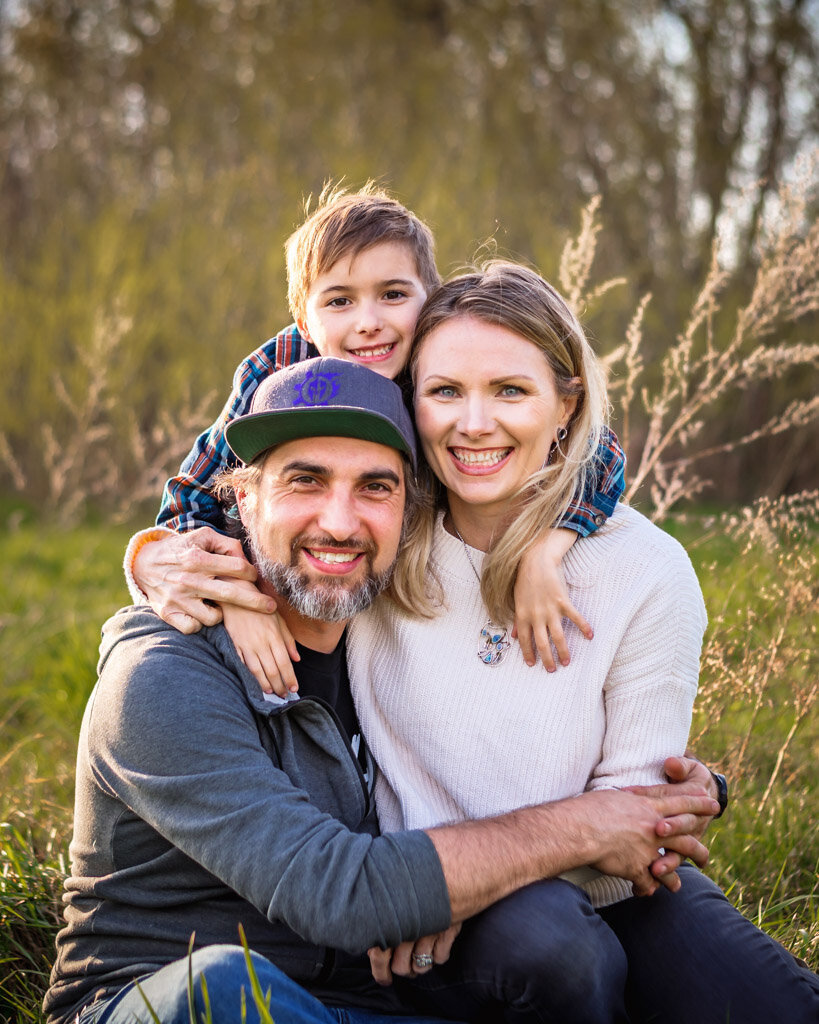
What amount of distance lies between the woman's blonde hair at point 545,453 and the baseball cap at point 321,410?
30 centimetres

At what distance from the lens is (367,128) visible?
10.2 metres

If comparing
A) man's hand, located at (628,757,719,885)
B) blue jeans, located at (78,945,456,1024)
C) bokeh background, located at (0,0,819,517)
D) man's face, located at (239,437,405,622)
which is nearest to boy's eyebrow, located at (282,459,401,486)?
man's face, located at (239,437,405,622)

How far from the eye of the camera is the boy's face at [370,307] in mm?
3049

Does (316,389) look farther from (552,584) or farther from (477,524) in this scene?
(552,584)

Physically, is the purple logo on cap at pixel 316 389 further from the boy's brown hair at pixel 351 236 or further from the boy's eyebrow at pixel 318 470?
the boy's brown hair at pixel 351 236

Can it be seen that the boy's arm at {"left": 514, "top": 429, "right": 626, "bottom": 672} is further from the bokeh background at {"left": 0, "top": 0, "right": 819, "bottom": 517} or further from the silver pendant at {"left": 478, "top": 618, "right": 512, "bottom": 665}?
the bokeh background at {"left": 0, "top": 0, "right": 819, "bottom": 517}

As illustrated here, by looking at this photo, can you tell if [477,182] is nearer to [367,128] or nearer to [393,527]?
[367,128]

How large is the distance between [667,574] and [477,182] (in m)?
7.94

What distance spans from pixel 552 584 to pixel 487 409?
0.47 meters

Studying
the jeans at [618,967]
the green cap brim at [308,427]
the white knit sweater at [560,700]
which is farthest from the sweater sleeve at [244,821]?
the green cap brim at [308,427]

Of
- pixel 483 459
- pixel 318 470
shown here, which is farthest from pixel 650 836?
pixel 318 470

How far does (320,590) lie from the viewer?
232 cm

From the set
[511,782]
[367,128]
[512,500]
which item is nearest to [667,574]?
[512,500]

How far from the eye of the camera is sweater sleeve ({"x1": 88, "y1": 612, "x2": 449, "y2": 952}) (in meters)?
1.85
